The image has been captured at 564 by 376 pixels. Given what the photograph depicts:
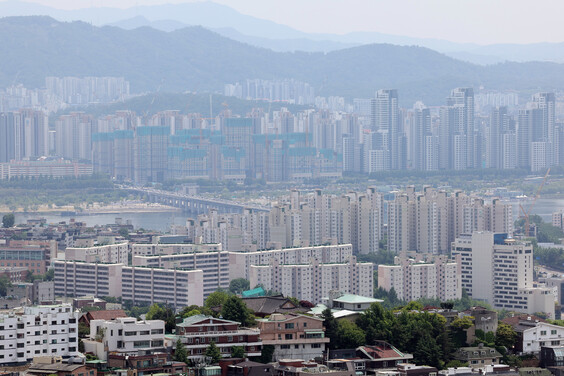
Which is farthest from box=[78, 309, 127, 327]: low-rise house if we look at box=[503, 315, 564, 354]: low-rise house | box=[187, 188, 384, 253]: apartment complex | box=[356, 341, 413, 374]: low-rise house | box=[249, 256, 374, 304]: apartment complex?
box=[187, 188, 384, 253]: apartment complex

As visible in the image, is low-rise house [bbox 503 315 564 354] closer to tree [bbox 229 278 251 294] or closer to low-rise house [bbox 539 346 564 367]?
low-rise house [bbox 539 346 564 367]

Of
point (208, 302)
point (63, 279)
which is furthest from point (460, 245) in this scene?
point (208, 302)

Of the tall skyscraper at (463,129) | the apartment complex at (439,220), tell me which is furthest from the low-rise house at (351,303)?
the tall skyscraper at (463,129)

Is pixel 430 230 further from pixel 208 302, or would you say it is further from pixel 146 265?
pixel 208 302

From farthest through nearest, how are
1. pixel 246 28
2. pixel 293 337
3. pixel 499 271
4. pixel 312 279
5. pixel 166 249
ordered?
pixel 246 28 → pixel 166 249 → pixel 499 271 → pixel 312 279 → pixel 293 337

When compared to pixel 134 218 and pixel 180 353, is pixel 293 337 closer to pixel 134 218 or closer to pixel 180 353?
pixel 180 353

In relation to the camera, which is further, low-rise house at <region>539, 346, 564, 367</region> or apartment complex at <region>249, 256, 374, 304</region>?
apartment complex at <region>249, 256, 374, 304</region>

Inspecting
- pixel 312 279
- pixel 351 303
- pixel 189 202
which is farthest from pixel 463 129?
pixel 351 303

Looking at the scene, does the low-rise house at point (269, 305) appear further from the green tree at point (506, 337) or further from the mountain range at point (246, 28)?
the mountain range at point (246, 28)
